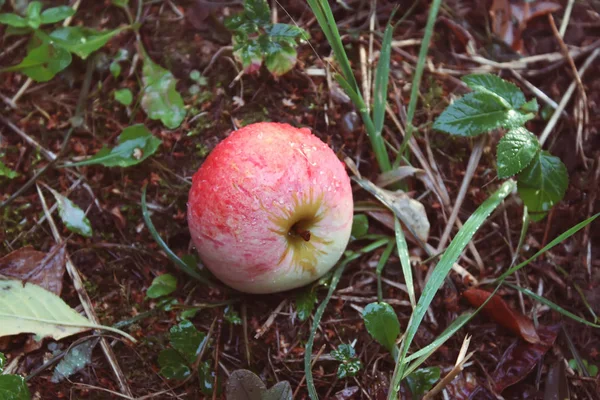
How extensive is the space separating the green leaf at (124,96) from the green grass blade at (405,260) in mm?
1259

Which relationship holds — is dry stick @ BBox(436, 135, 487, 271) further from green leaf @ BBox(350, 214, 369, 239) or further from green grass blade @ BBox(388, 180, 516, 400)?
green leaf @ BBox(350, 214, 369, 239)

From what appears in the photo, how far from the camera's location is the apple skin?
71.7 inches

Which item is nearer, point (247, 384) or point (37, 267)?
point (247, 384)

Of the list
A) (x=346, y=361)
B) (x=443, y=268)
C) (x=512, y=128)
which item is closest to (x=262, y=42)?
(x=512, y=128)

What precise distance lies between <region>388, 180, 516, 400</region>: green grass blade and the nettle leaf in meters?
1.15

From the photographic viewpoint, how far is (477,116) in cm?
211

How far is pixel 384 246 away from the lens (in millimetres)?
2236

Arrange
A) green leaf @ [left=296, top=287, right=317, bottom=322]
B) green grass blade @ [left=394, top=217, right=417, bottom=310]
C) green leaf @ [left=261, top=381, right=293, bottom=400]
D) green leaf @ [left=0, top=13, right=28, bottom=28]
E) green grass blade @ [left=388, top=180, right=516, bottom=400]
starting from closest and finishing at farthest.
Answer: green grass blade @ [left=388, top=180, right=516, bottom=400] < green leaf @ [left=261, top=381, right=293, bottom=400] < green grass blade @ [left=394, top=217, right=417, bottom=310] < green leaf @ [left=296, top=287, right=317, bottom=322] < green leaf @ [left=0, top=13, right=28, bottom=28]

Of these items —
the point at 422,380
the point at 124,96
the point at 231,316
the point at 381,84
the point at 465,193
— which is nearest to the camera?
the point at 422,380

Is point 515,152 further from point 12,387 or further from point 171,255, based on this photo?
point 12,387

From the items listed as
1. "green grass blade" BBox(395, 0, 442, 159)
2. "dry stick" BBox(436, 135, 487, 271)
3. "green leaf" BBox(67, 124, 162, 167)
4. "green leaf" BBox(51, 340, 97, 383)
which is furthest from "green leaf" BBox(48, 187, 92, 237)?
"dry stick" BBox(436, 135, 487, 271)

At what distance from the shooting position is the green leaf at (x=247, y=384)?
6.01 ft

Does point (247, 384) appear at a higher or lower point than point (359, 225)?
lower

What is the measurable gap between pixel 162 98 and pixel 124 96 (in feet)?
0.57
